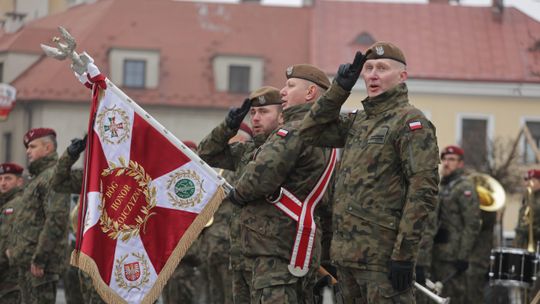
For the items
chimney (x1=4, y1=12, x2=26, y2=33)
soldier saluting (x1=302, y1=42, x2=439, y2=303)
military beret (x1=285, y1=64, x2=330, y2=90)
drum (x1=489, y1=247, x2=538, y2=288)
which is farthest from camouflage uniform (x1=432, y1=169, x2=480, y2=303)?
chimney (x1=4, y1=12, x2=26, y2=33)

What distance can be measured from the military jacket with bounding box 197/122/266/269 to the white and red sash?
41.1 inches

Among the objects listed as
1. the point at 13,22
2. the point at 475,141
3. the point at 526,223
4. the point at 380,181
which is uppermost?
the point at 13,22

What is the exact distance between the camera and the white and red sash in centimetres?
880

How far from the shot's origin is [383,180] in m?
7.59

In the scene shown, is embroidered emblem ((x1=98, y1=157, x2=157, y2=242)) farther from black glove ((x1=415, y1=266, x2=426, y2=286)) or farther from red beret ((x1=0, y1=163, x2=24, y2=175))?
black glove ((x1=415, y1=266, x2=426, y2=286))

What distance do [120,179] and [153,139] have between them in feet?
1.43

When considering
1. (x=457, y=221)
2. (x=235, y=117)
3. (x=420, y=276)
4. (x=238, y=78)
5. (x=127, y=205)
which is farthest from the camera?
(x=238, y=78)

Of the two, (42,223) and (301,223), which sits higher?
(301,223)

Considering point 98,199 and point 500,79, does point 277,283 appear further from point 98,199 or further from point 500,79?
point 500,79

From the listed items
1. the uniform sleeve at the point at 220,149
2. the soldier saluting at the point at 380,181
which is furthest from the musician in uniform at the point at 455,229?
the soldier saluting at the point at 380,181

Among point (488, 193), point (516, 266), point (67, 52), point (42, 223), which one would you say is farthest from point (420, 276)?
point (67, 52)

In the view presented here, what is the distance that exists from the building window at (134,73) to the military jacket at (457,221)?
119ft

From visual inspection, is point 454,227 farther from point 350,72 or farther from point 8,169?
point 350,72

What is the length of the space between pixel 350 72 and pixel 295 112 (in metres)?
1.59
